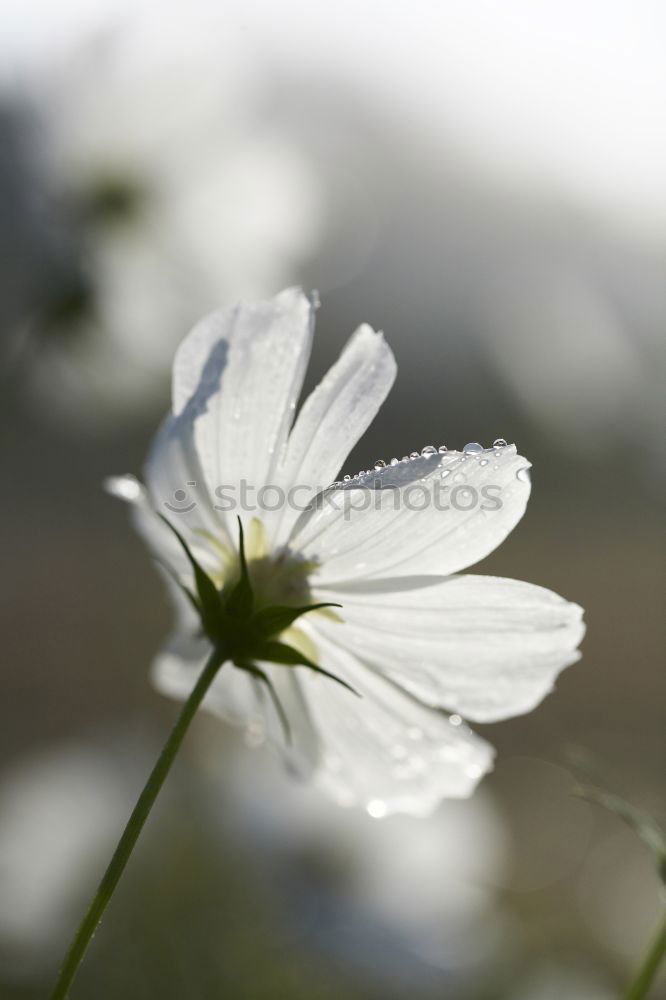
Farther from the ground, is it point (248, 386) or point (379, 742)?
point (248, 386)

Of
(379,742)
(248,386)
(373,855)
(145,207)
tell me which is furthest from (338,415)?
(373,855)

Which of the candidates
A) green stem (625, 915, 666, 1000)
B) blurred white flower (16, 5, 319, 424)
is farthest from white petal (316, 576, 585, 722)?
blurred white flower (16, 5, 319, 424)

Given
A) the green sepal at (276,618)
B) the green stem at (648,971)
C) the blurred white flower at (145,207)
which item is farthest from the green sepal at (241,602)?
the blurred white flower at (145,207)

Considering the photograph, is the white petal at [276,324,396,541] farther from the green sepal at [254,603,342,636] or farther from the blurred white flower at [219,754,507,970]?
the blurred white flower at [219,754,507,970]

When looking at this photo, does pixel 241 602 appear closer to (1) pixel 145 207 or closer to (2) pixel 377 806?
(2) pixel 377 806

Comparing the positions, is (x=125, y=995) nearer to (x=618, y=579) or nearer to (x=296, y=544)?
(x=296, y=544)

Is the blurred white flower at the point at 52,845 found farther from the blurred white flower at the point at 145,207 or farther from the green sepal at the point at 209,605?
the green sepal at the point at 209,605

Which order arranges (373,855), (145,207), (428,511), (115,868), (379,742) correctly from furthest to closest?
(373,855)
(145,207)
(379,742)
(428,511)
(115,868)
